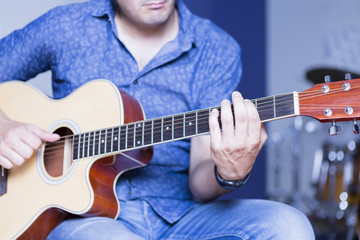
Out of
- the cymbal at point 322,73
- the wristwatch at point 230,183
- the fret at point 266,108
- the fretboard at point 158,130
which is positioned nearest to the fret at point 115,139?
the fretboard at point 158,130

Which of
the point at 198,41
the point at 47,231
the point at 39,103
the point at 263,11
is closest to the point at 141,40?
the point at 198,41

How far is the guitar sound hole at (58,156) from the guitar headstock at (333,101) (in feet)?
1.97

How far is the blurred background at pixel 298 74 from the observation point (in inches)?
110

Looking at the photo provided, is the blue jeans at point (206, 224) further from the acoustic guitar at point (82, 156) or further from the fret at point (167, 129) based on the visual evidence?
the fret at point (167, 129)

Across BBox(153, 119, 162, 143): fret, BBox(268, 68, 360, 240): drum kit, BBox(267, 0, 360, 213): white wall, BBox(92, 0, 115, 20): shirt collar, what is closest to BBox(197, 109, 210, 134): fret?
BBox(153, 119, 162, 143): fret

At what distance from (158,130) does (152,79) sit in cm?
29

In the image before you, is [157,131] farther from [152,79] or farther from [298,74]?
[298,74]

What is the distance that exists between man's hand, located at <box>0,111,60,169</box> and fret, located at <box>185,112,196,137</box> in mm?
351

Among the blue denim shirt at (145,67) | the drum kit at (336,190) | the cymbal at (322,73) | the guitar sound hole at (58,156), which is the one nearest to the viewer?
the guitar sound hole at (58,156)

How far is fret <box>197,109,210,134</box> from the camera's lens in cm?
110

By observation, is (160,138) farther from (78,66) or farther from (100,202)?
(78,66)

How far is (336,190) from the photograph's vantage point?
134 inches

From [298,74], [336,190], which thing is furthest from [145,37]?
[298,74]

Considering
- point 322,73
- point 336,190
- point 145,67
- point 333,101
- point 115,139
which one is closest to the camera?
point 333,101
